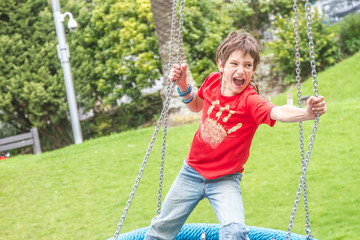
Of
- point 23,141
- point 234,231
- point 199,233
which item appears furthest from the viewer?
point 23,141

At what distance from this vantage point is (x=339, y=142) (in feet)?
23.2

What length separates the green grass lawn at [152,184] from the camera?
5.32 m

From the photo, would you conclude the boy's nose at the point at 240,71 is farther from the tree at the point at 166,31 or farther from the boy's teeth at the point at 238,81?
the tree at the point at 166,31

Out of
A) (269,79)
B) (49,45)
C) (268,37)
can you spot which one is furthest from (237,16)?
(49,45)

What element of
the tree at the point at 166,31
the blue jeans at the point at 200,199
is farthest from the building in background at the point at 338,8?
the blue jeans at the point at 200,199

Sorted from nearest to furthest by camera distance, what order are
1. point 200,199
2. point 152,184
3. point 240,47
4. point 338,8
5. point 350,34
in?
point 240,47 < point 200,199 < point 152,184 < point 350,34 < point 338,8

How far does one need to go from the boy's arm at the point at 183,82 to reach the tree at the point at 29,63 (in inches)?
347

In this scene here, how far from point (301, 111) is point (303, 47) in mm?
10966

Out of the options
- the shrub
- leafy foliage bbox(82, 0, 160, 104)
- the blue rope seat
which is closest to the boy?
the blue rope seat

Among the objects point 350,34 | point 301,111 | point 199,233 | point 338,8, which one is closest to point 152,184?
point 199,233

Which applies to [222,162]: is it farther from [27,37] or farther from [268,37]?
[268,37]

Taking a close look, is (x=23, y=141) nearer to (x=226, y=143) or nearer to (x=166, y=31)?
(x=166, y=31)

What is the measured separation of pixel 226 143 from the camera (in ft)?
8.80

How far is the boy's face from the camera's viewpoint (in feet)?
8.67
